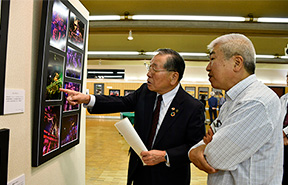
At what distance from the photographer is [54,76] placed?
1.47 metres

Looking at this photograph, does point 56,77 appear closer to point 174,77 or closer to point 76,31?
point 76,31

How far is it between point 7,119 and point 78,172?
4.30 ft

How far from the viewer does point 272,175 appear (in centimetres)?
116

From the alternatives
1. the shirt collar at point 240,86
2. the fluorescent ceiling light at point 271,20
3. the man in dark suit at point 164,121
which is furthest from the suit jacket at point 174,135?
the fluorescent ceiling light at point 271,20

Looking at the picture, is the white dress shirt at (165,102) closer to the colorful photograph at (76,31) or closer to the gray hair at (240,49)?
the gray hair at (240,49)

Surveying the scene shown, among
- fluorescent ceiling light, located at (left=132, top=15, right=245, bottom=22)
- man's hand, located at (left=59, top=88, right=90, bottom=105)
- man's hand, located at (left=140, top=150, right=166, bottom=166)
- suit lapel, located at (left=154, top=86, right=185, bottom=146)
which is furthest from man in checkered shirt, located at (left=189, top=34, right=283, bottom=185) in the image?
fluorescent ceiling light, located at (left=132, top=15, right=245, bottom=22)

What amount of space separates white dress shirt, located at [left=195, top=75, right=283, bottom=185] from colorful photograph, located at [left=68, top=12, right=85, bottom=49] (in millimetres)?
1359

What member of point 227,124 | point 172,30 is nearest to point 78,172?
point 227,124

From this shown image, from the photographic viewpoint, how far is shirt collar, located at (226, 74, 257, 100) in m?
1.29

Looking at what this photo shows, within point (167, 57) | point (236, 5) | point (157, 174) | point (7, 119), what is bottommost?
point (157, 174)

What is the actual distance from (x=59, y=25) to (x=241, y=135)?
1.39 meters

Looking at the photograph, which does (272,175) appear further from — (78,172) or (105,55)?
(105,55)

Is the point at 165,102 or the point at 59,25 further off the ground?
the point at 59,25

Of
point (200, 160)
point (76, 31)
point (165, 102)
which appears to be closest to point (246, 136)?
point (200, 160)
